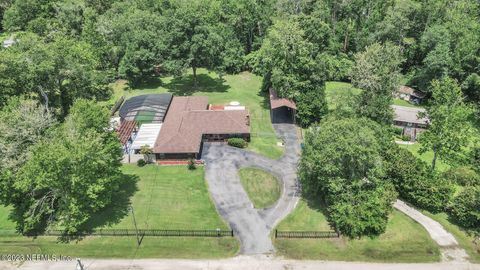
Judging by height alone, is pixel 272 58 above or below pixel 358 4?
below

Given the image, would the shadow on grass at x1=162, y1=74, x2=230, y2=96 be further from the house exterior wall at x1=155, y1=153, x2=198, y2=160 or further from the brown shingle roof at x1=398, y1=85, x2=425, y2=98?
the brown shingle roof at x1=398, y1=85, x2=425, y2=98

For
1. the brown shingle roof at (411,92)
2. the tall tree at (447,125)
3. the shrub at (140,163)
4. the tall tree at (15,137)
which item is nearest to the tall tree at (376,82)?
the tall tree at (447,125)

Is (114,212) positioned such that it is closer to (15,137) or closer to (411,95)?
(15,137)

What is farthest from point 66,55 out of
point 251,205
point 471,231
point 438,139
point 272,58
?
point 471,231

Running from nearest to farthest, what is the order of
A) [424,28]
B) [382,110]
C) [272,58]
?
[382,110]
[272,58]
[424,28]

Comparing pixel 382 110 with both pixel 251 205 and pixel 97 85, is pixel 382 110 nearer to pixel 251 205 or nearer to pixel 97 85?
pixel 251 205

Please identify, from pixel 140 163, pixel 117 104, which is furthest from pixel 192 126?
pixel 117 104

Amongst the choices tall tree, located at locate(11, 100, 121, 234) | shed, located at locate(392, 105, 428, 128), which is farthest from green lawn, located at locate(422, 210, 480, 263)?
tall tree, located at locate(11, 100, 121, 234)
